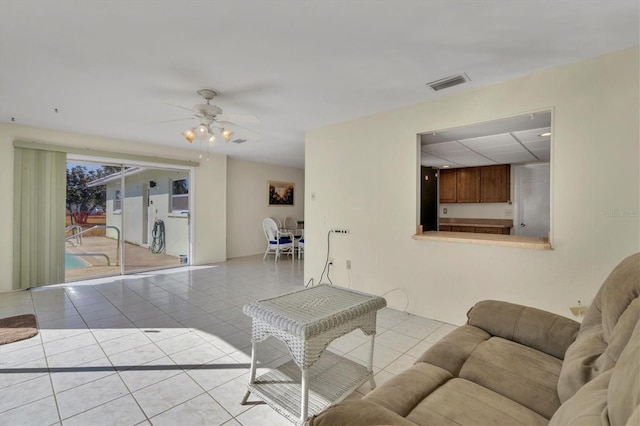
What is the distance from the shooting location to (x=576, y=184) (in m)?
2.37

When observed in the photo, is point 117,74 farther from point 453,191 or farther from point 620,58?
point 453,191

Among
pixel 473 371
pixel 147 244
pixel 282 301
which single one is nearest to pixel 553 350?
pixel 473 371

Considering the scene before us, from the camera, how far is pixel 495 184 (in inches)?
216

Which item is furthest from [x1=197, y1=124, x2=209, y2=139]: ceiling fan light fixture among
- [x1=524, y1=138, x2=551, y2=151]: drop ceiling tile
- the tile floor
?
[x1=524, y1=138, x2=551, y2=151]: drop ceiling tile

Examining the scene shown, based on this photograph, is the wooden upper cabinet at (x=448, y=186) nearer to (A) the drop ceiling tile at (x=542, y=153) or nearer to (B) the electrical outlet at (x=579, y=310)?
(A) the drop ceiling tile at (x=542, y=153)

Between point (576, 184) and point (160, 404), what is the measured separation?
3.37m

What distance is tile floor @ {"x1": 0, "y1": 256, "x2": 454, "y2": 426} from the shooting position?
1.71m

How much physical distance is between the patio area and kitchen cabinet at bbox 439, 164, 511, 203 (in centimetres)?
578

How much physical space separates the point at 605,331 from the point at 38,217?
6.01 m

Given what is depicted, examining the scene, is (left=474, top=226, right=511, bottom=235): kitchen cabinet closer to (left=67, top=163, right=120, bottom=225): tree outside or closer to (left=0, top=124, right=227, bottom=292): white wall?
(left=0, top=124, right=227, bottom=292): white wall

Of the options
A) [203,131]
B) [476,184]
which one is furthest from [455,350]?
[476,184]

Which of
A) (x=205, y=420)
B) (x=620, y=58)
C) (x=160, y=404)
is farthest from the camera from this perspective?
(x=620, y=58)

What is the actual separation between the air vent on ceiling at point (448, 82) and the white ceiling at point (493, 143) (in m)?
0.48

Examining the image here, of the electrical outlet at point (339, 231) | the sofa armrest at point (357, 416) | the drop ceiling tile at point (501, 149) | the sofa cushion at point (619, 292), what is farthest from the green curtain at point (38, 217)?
the drop ceiling tile at point (501, 149)
